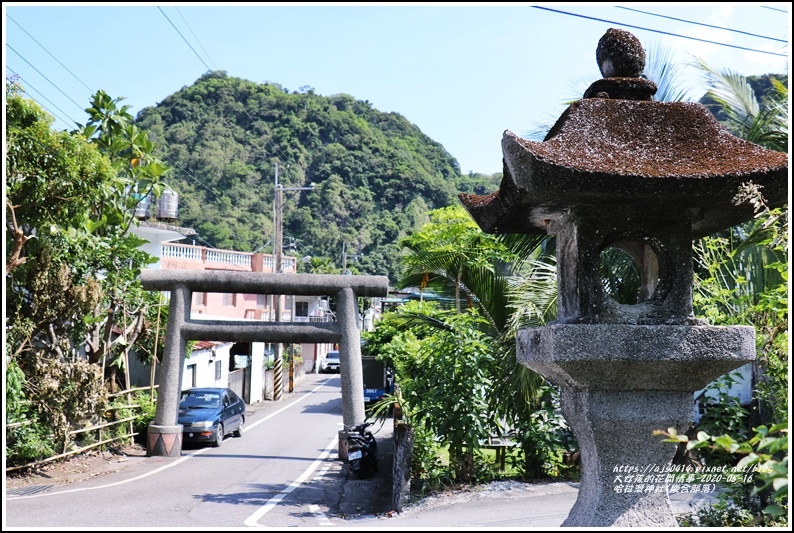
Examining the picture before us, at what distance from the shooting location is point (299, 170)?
76062 mm

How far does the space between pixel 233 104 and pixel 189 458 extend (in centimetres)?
6884

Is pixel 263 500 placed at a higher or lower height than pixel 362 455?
lower

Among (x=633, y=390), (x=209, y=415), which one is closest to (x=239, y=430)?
(x=209, y=415)

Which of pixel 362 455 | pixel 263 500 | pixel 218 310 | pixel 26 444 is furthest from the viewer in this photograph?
pixel 218 310

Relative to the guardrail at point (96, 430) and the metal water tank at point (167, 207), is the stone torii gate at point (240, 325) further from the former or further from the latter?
the metal water tank at point (167, 207)

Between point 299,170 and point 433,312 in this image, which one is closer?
point 433,312

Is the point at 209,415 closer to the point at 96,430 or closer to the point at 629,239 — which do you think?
the point at 96,430

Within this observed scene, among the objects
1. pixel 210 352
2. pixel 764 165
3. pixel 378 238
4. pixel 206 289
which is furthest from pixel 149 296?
pixel 378 238

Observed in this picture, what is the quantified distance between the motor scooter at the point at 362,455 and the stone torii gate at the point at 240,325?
1323 millimetres

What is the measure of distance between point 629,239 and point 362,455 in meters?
10.3

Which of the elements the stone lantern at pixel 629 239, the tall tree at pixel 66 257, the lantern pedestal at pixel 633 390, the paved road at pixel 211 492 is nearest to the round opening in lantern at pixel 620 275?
the stone lantern at pixel 629 239

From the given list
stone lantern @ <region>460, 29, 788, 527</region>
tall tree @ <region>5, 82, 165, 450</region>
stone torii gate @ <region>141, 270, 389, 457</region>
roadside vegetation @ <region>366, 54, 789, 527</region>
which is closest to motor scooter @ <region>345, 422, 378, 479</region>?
stone torii gate @ <region>141, 270, 389, 457</region>

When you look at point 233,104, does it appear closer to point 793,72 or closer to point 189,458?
point 189,458

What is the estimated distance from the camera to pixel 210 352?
2653 cm
